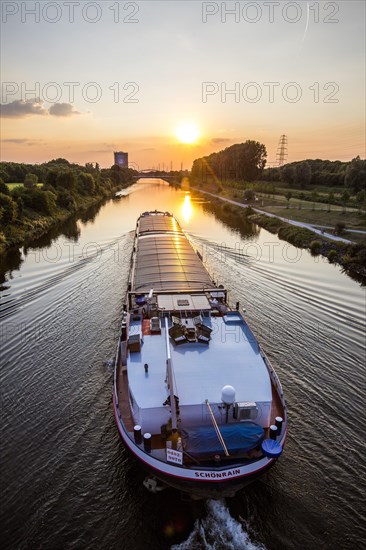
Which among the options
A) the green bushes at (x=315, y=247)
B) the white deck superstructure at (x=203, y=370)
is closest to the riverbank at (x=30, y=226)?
the white deck superstructure at (x=203, y=370)

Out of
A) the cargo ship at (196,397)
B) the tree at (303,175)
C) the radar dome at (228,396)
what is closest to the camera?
the cargo ship at (196,397)

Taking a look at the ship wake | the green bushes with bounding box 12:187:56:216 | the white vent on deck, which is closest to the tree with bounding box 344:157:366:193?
the green bushes with bounding box 12:187:56:216

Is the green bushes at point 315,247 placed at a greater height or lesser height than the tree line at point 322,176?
lesser

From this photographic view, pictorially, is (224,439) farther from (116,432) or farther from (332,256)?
(332,256)

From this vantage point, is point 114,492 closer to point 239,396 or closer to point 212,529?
point 212,529

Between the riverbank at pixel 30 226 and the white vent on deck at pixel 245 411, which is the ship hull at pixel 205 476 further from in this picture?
the riverbank at pixel 30 226

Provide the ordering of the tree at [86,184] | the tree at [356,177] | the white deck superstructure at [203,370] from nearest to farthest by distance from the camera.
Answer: the white deck superstructure at [203,370]
the tree at [356,177]
the tree at [86,184]
